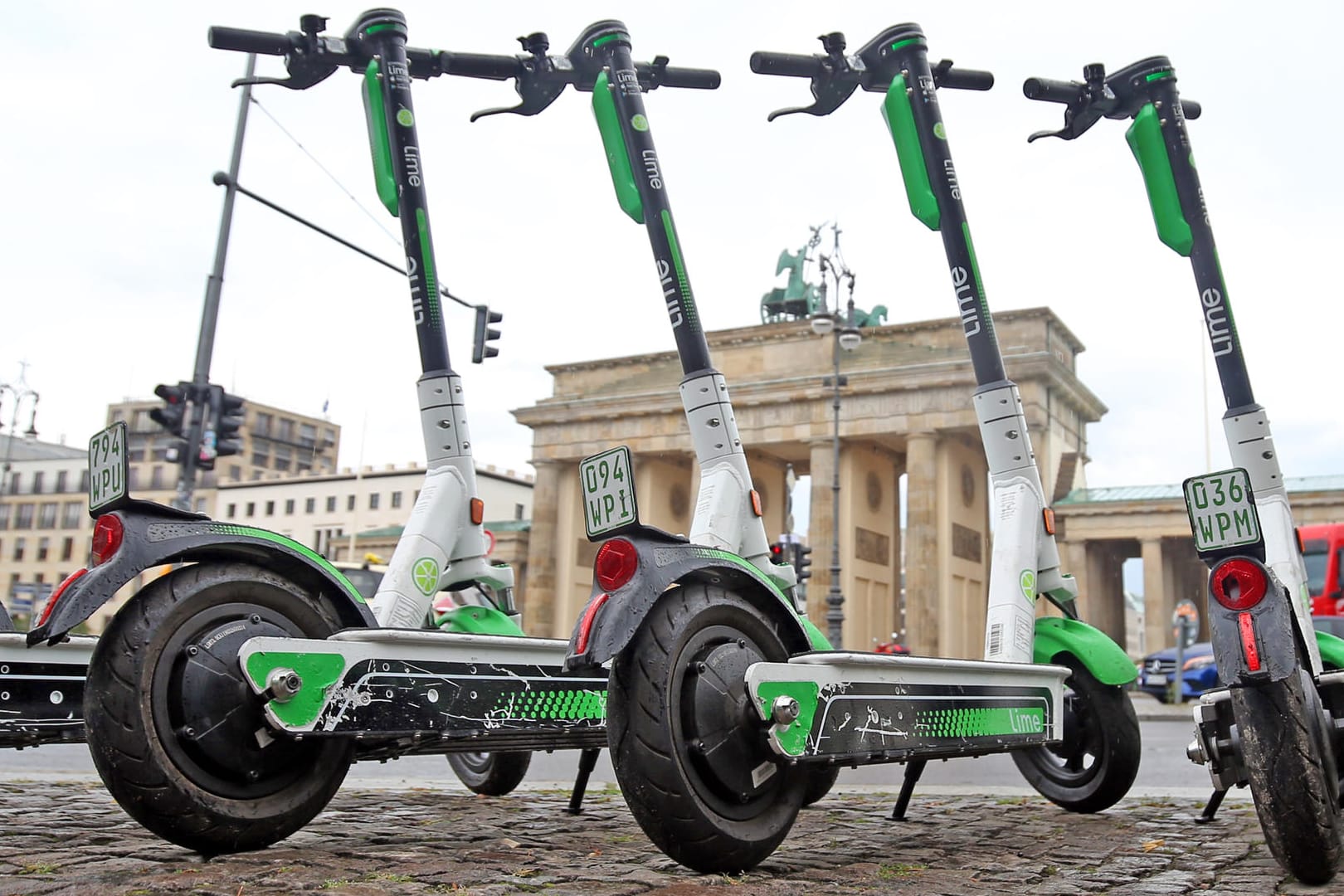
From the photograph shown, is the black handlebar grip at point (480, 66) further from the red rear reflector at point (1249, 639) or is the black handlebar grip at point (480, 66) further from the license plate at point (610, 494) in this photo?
the red rear reflector at point (1249, 639)

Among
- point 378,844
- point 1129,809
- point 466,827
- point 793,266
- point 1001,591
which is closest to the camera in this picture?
point 378,844

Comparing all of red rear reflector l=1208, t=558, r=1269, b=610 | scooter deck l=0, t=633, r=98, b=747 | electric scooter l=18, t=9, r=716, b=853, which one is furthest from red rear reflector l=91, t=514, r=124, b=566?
red rear reflector l=1208, t=558, r=1269, b=610

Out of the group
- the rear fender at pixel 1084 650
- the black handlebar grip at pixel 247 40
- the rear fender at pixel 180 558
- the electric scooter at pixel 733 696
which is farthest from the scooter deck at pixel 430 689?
the black handlebar grip at pixel 247 40

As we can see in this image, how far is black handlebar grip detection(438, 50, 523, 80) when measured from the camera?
7.89 metres

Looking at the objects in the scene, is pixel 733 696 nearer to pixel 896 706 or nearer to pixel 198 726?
pixel 896 706

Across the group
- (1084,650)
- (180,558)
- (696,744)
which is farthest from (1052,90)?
(180,558)

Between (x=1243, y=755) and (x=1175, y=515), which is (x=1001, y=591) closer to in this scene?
(x=1243, y=755)

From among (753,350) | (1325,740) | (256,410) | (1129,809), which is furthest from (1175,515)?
(256,410)

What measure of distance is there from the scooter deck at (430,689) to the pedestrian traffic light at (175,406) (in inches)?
423

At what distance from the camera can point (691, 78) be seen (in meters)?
8.36

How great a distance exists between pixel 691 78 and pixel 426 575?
12.2 ft

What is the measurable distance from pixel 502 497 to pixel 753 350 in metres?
35.4

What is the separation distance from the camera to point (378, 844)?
5250 millimetres

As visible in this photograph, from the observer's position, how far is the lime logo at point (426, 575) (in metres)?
6.32
